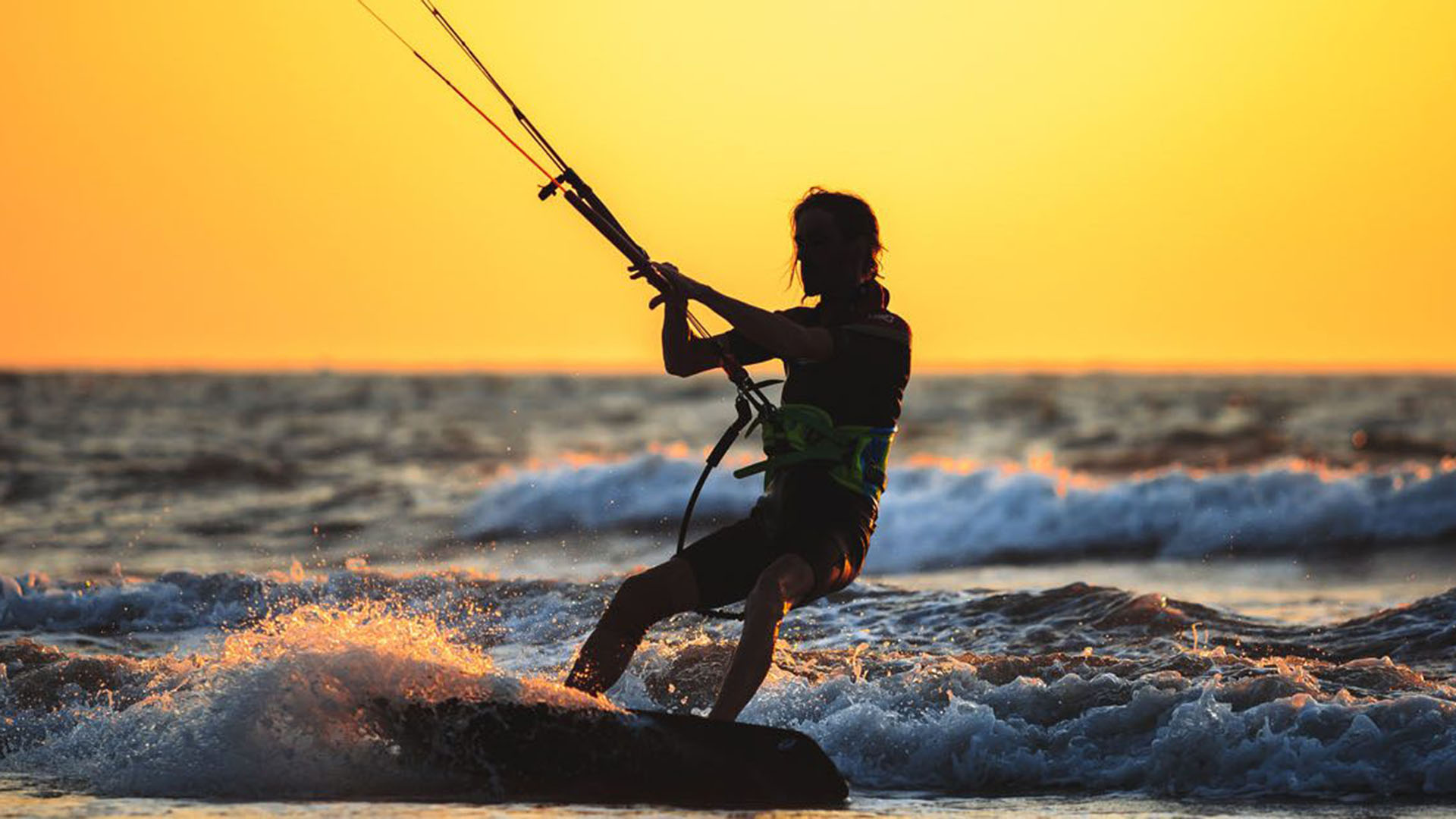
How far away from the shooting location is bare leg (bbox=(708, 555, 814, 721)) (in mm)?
6820

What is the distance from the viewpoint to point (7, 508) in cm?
2125

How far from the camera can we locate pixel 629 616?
7160 mm

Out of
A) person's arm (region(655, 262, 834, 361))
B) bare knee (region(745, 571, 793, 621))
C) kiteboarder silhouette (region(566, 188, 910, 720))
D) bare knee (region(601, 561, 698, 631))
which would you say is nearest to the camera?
person's arm (region(655, 262, 834, 361))

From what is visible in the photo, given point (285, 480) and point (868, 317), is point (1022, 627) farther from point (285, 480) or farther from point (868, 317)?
point (285, 480)

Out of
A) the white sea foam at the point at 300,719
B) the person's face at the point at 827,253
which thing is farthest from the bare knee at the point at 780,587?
the person's face at the point at 827,253

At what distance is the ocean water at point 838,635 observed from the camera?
303 inches

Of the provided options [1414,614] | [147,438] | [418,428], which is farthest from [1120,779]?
[418,428]

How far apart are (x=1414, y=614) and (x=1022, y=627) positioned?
220 centimetres

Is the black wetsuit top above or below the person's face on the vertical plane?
below

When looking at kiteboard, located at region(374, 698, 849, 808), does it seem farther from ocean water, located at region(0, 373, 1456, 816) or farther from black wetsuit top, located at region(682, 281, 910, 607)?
black wetsuit top, located at region(682, 281, 910, 607)

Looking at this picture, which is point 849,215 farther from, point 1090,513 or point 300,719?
point 1090,513

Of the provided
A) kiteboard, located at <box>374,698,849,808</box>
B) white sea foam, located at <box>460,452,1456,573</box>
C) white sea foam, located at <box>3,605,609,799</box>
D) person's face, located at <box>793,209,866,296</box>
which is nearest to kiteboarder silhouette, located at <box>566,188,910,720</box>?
person's face, located at <box>793,209,866,296</box>

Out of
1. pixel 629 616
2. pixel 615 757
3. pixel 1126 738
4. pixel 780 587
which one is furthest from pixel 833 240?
pixel 1126 738

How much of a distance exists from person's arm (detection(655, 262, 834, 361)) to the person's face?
219mm
